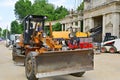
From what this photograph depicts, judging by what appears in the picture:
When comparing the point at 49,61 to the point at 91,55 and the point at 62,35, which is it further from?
the point at 62,35

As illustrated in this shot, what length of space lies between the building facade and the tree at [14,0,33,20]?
136 ft

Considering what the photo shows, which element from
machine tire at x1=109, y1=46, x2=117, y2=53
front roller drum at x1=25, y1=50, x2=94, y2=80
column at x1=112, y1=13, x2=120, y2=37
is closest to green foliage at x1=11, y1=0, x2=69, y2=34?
column at x1=112, y1=13, x2=120, y2=37

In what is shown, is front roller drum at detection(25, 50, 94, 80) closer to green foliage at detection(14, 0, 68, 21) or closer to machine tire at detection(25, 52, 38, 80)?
machine tire at detection(25, 52, 38, 80)

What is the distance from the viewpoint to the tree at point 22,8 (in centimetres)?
8706

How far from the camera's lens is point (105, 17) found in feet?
131

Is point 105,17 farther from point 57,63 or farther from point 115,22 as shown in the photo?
point 57,63

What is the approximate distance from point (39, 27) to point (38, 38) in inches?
43.2

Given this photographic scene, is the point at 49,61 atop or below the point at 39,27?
below

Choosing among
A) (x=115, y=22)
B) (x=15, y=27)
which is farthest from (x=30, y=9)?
(x=115, y=22)

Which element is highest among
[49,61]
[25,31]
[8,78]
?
[25,31]

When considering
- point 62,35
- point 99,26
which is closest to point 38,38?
point 62,35

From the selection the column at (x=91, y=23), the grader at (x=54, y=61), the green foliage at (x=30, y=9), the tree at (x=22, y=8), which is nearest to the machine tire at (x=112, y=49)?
the column at (x=91, y=23)

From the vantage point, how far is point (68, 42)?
29.2m

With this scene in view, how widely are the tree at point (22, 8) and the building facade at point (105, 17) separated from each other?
41.3m
